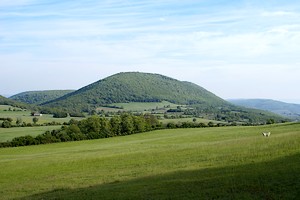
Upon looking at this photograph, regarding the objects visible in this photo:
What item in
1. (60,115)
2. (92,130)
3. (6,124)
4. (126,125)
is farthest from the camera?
(60,115)

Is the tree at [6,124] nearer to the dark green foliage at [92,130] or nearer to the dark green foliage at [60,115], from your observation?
the dark green foliage at [92,130]

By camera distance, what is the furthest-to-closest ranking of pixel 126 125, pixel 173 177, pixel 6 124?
pixel 6 124 → pixel 126 125 → pixel 173 177

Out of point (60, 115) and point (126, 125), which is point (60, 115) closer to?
point (60, 115)

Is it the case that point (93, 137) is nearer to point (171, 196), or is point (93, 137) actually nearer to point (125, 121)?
point (125, 121)

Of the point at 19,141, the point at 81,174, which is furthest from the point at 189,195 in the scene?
the point at 19,141

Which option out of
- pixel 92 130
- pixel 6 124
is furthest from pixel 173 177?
pixel 6 124

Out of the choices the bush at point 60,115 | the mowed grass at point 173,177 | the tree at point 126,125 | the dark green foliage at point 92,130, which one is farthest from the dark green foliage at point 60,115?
the mowed grass at point 173,177

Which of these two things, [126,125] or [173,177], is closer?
[173,177]

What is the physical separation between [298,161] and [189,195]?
32.1ft

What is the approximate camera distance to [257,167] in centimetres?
2564

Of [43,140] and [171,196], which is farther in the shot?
[43,140]

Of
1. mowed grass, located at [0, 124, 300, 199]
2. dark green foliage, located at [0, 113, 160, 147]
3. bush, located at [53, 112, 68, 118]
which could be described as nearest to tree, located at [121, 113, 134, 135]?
dark green foliage, located at [0, 113, 160, 147]

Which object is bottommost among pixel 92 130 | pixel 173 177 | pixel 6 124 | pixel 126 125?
pixel 92 130

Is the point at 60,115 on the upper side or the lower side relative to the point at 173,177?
upper
